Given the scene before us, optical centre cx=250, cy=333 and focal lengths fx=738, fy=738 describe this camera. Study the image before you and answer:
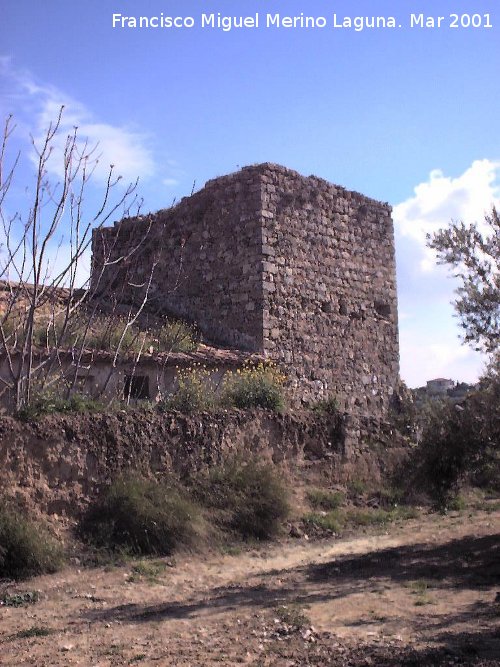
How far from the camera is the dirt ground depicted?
583 cm

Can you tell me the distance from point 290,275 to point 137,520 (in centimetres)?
785

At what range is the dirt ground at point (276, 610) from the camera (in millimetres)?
5832

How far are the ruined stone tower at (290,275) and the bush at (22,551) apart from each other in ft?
23.2

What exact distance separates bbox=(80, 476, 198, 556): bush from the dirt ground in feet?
1.39

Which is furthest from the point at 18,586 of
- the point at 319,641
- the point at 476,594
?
the point at 476,594

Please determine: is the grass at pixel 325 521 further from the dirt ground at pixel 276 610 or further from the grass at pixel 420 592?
the grass at pixel 420 592

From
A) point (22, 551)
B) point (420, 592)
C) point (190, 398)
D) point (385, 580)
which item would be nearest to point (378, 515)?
point (190, 398)

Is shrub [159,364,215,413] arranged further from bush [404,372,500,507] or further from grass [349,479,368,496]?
bush [404,372,500,507]

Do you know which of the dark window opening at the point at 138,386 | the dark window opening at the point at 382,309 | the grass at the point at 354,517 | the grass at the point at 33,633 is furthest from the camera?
the dark window opening at the point at 382,309

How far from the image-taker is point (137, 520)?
33.3ft

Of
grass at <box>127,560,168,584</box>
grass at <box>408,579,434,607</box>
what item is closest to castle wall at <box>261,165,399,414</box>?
grass at <box>127,560,168,584</box>

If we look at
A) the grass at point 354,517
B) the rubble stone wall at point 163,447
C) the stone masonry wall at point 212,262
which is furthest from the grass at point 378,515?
the stone masonry wall at point 212,262

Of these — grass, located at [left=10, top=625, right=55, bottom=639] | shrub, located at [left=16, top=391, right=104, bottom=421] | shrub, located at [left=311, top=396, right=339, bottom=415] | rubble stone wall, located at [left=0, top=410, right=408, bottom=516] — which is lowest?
grass, located at [left=10, top=625, right=55, bottom=639]

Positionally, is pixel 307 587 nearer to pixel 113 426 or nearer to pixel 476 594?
pixel 476 594
